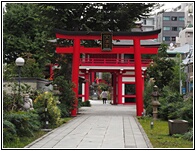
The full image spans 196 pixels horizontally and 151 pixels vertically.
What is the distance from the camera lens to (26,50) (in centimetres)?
4025

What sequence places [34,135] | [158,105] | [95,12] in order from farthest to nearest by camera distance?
[95,12] < [158,105] < [34,135]

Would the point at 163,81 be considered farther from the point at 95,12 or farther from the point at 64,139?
the point at 64,139

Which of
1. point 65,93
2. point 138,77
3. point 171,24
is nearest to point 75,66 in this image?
point 65,93

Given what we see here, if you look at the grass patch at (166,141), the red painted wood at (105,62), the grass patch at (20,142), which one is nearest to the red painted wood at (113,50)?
the grass patch at (166,141)

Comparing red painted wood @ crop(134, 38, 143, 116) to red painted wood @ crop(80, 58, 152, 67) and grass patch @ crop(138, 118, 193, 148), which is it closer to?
grass patch @ crop(138, 118, 193, 148)

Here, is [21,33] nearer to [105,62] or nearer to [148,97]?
[105,62]

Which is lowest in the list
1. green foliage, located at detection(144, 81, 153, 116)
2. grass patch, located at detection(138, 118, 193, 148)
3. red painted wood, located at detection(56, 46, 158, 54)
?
grass patch, located at detection(138, 118, 193, 148)

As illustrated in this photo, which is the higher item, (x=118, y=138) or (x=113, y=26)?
(x=113, y=26)

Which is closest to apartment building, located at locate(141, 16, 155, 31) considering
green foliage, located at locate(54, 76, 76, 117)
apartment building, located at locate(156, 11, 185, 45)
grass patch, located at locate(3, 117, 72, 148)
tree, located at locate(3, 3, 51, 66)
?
apartment building, located at locate(156, 11, 185, 45)

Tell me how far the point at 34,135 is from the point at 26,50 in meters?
27.9

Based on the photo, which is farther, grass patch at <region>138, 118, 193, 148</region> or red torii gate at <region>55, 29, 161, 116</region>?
red torii gate at <region>55, 29, 161, 116</region>

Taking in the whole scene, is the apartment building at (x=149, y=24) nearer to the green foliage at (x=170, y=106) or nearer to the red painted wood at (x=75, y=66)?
the red painted wood at (x=75, y=66)

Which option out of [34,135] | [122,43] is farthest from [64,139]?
[122,43]

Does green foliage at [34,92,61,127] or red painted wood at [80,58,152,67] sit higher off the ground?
red painted wood at [80,58,152,67]
